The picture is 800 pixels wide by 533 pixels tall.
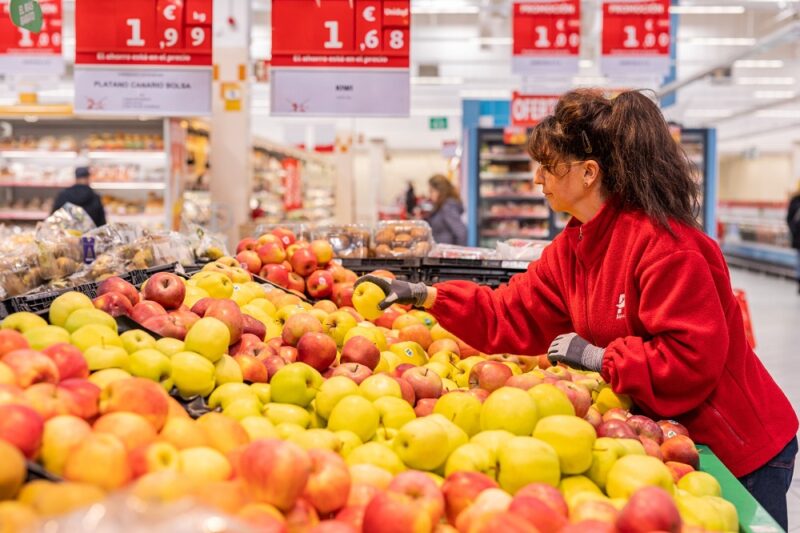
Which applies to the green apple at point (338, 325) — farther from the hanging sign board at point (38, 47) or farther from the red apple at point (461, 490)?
the hanging sign board at point (38, 47)

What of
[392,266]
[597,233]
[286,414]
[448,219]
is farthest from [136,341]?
[448,219]

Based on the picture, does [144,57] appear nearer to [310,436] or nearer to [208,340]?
[208,340]

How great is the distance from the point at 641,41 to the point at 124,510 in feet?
29.1

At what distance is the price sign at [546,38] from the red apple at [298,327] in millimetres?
6869

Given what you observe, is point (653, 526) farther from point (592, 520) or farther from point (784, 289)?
point (784, 289)

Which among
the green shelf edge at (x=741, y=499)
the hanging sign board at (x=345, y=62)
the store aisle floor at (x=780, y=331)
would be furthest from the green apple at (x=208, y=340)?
the hanging sign board at (x=345, y=62)

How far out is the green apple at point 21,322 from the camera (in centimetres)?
214

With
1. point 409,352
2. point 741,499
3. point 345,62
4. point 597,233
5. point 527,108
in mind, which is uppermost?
point 527,108

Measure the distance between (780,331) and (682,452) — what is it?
8469mm

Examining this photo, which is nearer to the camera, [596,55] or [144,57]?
[144,57]

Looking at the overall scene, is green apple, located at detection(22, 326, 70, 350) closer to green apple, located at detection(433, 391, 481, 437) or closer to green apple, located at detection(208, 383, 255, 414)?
green apple, located at detection(208, 383, 255, 414)

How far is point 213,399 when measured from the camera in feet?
7.09

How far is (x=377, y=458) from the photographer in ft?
6.01

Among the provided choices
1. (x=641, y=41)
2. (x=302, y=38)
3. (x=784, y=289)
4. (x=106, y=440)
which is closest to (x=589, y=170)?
(x=106, y=440)
